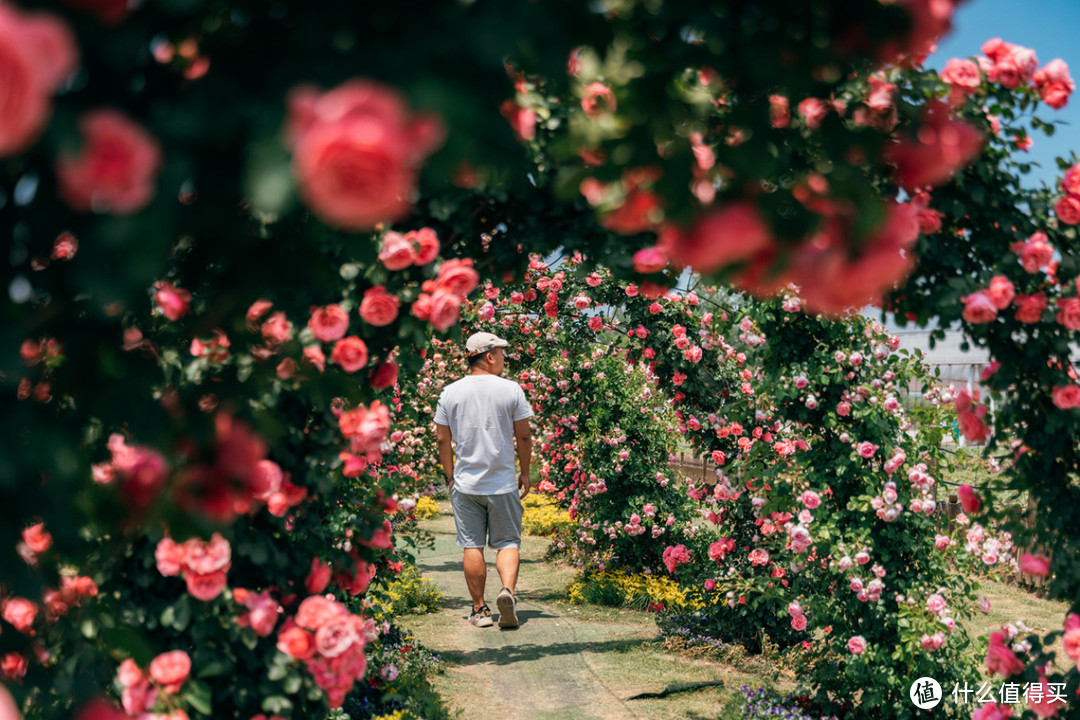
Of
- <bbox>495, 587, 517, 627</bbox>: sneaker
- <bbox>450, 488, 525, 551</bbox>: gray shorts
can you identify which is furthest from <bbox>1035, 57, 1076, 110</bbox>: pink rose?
<bbox>495, 587, 517, 627</bbox>: sneaker

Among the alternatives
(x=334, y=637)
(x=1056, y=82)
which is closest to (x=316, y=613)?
(x=334, y=637)

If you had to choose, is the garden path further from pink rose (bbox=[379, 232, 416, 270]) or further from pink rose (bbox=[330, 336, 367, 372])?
pink rose (bbox=[379, 232, 416, 270])

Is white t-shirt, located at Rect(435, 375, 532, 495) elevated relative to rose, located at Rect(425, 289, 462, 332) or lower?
lower

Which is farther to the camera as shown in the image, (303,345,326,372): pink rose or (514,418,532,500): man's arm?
(514,418,532,500): man's arm

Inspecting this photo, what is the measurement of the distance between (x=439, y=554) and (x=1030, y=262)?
6.58 meters

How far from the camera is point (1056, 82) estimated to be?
83.0 inches

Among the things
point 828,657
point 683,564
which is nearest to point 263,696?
point 828,657

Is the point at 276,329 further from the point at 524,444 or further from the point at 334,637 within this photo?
the point at 524,444

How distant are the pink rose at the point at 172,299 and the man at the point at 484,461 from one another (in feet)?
10.4

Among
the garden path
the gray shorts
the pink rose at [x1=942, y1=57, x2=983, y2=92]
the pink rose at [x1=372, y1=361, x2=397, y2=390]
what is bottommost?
the garden path

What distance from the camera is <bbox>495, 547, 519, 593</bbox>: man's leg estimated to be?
4832mm

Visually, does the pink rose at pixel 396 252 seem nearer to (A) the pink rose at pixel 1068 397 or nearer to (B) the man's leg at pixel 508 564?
(A) the pink rose at pixel 1068 397
